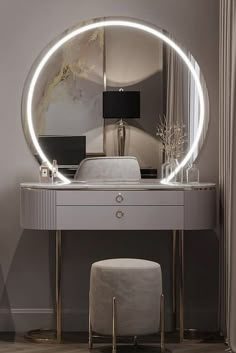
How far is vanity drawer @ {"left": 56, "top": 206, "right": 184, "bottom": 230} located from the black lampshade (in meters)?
0.67

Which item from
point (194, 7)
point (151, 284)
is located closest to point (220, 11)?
point (194, 7)

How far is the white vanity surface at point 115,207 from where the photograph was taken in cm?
415

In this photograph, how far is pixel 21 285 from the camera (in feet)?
15.2

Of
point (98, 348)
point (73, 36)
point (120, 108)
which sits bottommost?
point (98, 348)

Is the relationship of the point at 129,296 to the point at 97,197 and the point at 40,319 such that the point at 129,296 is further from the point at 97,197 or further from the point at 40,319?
the point at 40,319

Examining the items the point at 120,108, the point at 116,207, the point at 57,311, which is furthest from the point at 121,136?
the point at 57,311

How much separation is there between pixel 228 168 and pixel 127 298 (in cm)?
88

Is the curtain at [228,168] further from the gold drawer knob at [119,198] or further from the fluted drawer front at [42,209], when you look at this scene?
the fluted drawer front at [42,209]

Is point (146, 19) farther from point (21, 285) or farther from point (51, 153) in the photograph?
point (21, 285)

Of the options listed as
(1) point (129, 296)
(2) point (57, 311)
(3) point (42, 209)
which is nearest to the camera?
(1) point (129, 296)

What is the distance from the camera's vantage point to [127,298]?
3854mm

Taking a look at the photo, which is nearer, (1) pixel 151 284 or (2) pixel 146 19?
(1) pixel 151 284

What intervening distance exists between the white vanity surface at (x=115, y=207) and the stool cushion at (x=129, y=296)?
0.32m

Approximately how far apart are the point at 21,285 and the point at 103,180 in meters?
0.76
